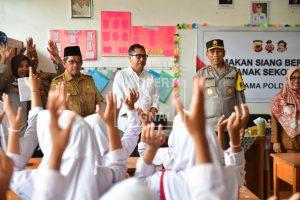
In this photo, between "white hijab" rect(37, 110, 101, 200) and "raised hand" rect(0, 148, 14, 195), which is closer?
"raised hand" rect(0, 148, 14, 195)

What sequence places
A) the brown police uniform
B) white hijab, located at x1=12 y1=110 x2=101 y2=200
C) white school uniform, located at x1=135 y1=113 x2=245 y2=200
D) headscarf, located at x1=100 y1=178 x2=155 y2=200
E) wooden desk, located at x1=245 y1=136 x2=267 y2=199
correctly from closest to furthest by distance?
headscarf, located at x1=100 y1=178 x2=155 y2=200 < white hijab, located at x1=12 y1=110 x2=101 y2=200 < white school uniform, located at x1=135 y1=113 x2=245 y2=200 < the brown police uniform < wooden desk, located at x1=245 y1=136 x2=267 y2=199

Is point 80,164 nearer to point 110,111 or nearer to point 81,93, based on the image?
point 110,111

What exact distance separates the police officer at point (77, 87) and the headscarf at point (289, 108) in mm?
1952

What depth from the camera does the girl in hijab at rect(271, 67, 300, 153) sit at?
4047mm

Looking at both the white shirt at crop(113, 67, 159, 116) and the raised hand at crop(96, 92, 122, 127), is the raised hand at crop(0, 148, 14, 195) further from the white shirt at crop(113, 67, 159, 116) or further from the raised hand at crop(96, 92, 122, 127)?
the white shirt at crop(113, 67, 159, 116)

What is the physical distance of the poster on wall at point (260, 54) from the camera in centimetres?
529

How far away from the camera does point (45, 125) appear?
1560 mm

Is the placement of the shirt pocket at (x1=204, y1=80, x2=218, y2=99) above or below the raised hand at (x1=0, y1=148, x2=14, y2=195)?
above

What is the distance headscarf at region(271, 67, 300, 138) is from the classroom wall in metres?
1.37

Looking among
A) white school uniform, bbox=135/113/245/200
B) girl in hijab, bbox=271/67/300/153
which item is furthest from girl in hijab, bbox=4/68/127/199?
girl in hijab, bbox=271/67/300/153

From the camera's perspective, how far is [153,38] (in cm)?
523

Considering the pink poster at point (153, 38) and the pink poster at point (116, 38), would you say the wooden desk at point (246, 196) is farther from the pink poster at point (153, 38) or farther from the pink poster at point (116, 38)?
the pink poster at point (116, 38)

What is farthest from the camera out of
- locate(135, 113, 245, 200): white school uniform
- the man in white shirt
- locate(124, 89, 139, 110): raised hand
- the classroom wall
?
the classroom wall

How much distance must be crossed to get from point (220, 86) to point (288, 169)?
111 cm
